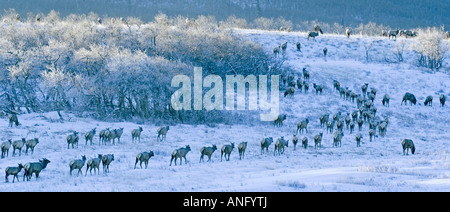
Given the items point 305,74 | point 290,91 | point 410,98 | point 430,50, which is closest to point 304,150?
point 290,91

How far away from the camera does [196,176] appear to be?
71.0 ft

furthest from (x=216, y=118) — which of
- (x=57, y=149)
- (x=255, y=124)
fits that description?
(x=57, y=149)

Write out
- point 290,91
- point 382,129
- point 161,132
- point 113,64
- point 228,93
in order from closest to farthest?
point 161,132 < point 382,129 < point 113,64 < point 228,93 < point 290,91

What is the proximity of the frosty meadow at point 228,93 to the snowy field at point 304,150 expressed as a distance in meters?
1.61

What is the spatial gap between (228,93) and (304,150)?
761 inches

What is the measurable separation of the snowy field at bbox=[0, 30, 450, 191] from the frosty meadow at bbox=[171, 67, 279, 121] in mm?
1613

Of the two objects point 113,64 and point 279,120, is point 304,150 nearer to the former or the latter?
point 279,120

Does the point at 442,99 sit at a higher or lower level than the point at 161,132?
higher

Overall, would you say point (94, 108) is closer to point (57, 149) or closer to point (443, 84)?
point (57, 149)

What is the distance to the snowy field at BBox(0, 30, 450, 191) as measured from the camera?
19.4 metres

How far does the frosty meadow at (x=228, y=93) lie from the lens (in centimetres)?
4431

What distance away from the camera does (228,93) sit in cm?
5116

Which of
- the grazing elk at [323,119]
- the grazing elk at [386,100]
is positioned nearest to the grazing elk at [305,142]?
the grazing elk at [323,119]
